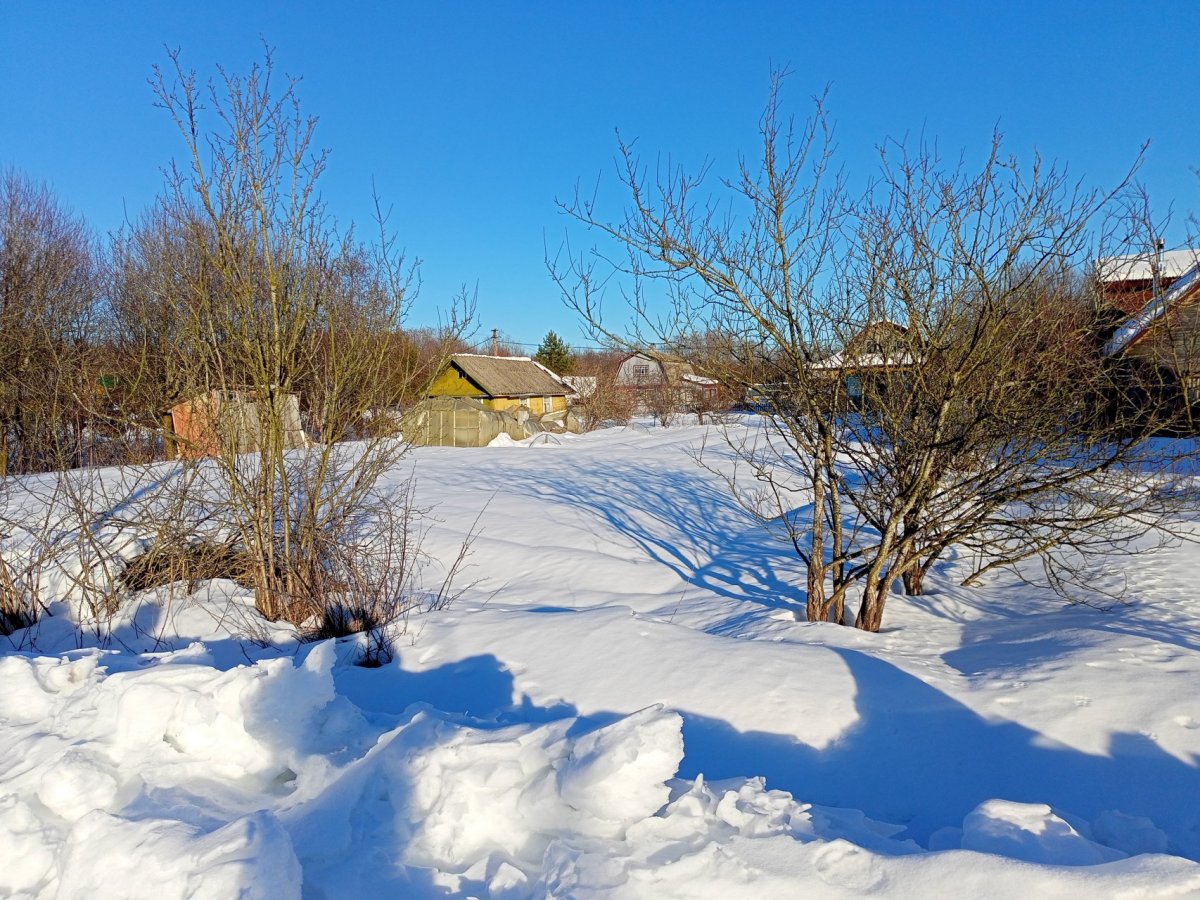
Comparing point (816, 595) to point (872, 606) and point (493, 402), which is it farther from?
point (493, 402)

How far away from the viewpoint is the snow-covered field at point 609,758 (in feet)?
7.65

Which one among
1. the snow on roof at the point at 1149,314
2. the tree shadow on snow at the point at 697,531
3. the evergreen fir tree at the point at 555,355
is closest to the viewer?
the snow on roof at the point at 1149,314

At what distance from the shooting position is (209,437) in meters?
6.18

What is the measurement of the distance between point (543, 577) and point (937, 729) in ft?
14.9

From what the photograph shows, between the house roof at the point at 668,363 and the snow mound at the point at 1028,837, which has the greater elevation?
the house roof at the point at 668,363

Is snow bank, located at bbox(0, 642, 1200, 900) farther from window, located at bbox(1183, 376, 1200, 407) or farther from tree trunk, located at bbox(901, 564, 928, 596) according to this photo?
tree trunk, located at bbox(901, 564, 928, 596)

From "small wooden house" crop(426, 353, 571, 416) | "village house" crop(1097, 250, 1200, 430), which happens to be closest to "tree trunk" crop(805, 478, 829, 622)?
"village house" crop(1097, 250, 1200, 430)

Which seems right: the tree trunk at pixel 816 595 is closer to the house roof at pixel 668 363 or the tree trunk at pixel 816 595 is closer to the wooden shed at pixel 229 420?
the house roof at pixel 668 363

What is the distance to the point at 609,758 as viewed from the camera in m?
2.71

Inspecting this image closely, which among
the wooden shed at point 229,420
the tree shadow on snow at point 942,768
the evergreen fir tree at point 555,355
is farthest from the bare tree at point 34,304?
the evergreen fir tree at point 555,355

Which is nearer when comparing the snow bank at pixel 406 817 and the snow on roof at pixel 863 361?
the snow bank at pixel 406 817

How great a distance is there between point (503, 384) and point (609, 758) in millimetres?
25961

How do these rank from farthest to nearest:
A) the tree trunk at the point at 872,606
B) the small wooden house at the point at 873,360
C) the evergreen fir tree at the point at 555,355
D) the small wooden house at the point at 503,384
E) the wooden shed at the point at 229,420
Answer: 1. the evergreen fir tree at the point at 555,355
2. the small wooden house at the point at 503,384
3. the tree trunk at the point at 872,606
4. the small wooden house at the point at 873,360
5. the wooden shed at the point at 229,420

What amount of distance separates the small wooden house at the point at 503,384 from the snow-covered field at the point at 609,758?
19792mm
